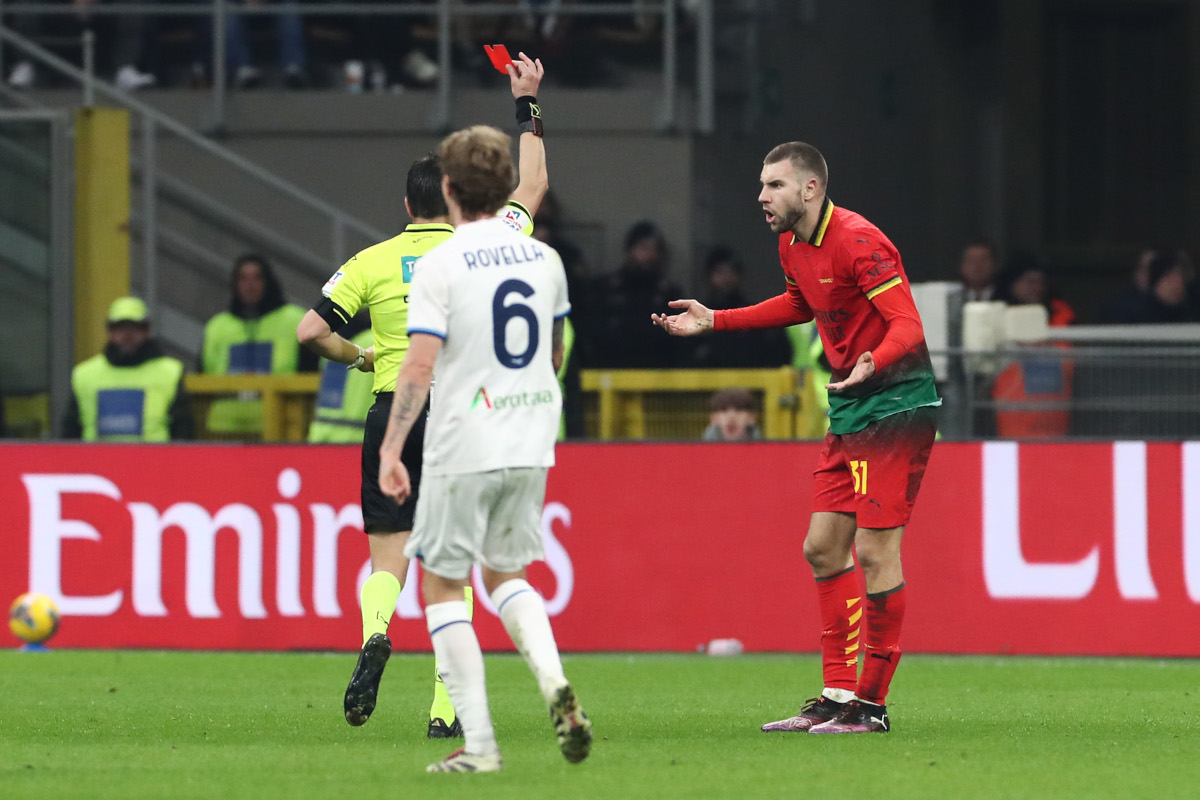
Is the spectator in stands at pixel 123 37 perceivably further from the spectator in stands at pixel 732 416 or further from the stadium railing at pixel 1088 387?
the stadium railing at pixel 1088 387

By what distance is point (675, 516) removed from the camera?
12.8 metres

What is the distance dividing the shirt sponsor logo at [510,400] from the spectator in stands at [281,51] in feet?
38.6

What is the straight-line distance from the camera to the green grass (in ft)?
22.5

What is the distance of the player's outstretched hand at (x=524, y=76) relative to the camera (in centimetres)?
832

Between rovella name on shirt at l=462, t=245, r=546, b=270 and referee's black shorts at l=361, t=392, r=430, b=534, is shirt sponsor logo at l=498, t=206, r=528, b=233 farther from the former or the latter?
rovella name on shirt at l=462, t=245, r=546, b=270

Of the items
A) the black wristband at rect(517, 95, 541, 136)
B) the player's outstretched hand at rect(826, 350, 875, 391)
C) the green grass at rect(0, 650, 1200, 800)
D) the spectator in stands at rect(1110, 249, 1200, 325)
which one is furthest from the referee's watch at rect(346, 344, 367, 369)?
the spectator in stands at rect(1110, 249, 1200, 325)

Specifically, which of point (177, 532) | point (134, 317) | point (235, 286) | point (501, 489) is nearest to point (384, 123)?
point (235, 286)

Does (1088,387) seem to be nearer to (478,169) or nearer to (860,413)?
(860,413)

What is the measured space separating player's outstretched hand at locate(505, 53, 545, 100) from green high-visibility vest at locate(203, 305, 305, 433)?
728 cm

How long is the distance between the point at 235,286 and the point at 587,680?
552 cm

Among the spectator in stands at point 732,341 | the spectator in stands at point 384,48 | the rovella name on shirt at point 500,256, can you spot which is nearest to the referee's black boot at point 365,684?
the rovella name on shirt at point 500,256

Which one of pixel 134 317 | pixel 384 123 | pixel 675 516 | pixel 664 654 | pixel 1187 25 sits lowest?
pixel 664 654

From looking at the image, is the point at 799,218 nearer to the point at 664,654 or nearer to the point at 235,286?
the point at 664,654

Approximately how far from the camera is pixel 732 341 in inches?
624
